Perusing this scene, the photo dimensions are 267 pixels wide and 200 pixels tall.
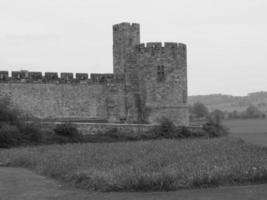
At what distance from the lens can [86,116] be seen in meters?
36.5

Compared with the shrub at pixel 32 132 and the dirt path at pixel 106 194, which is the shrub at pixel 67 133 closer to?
the shrub at pixel 32 132

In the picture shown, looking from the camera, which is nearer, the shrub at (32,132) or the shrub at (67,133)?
the shrub at (32,132)

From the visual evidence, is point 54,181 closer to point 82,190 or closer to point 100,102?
point 82,190

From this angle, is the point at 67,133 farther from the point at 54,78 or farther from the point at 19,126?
the point at 54,78

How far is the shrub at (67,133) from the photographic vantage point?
→ 30114 mm

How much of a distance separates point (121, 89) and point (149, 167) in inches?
868

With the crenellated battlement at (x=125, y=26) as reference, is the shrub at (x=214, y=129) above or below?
below

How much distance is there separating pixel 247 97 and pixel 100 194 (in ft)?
388

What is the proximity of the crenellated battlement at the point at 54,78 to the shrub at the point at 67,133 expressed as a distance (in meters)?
5.27

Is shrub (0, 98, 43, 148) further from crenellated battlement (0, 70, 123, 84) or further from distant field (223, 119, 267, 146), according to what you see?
distant field (223, 119, 267, 146)

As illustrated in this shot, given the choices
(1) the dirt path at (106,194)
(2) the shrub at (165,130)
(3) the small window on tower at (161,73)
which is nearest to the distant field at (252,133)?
(2) the shrub at (165,130)

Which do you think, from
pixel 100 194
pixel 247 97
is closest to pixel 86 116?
pixel 100 194

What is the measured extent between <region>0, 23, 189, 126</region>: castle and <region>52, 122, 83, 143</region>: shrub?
186 inches

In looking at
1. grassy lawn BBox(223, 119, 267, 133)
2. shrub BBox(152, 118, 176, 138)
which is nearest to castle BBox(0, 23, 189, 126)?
shrub BBox(152, 118, 176, 138)
